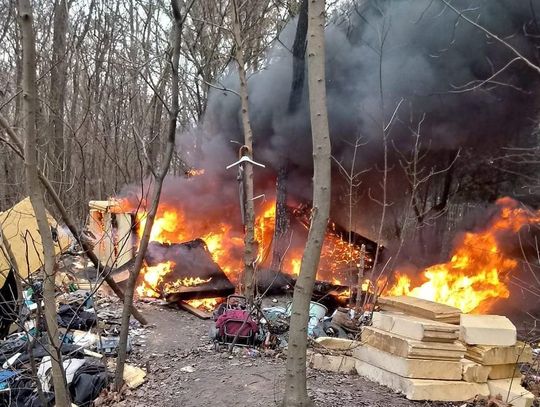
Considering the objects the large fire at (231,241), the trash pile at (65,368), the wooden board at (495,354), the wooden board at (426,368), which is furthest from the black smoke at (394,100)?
the trash pile at (65,368)

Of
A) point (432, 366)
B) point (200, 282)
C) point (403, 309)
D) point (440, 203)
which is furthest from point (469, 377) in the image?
point (440, 203)

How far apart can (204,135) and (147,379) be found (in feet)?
31.4

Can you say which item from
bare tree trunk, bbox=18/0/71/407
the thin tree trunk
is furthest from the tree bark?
bare tree trunk, bbox=18/0/71/407

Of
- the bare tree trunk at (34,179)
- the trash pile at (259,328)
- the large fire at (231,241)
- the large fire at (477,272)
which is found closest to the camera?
the bare tree trunk at (34,179)

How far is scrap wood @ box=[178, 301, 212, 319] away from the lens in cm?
808

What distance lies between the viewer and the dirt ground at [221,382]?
447 centimetres

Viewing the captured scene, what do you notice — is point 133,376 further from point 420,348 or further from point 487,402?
point 487,402

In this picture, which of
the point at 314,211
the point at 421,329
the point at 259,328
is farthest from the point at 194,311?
the point at 314,211

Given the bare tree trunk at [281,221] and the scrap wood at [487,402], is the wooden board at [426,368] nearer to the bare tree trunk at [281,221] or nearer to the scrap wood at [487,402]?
the scrap wood at [487,402]

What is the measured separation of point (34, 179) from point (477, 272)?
911cm

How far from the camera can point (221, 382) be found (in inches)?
192

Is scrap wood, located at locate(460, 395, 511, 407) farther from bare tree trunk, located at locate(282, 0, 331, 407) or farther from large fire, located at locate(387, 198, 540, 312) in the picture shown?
large fire, located at locate(387, 198, 540, 312)

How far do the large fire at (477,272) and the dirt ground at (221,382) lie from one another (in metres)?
4.99

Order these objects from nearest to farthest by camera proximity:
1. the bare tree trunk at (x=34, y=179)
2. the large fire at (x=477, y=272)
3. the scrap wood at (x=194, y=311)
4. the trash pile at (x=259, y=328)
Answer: the bare tree trunk at (x=34, y=179) < the trash pile at (x=259, y=328) < the scrap wood at (x=194, y=311) < the large fire at (x=477, y=272)
